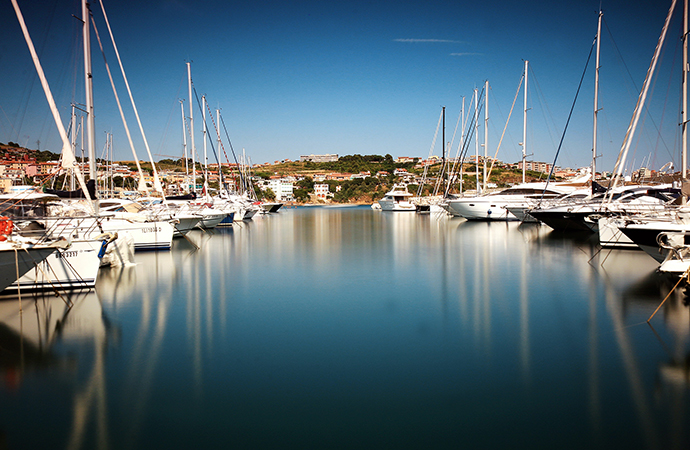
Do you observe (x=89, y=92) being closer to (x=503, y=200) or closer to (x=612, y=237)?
(x=612, y=237)

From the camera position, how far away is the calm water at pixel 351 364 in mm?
4562

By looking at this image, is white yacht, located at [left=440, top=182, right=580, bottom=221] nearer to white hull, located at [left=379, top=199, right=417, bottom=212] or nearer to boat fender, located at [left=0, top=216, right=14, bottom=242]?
white hull, located at [left=379, top=199, right=417, bottom=212]

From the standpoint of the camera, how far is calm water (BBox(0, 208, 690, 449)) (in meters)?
4.56

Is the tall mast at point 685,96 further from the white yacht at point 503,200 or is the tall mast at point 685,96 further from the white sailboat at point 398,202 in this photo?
the white sailboat at point 398,202

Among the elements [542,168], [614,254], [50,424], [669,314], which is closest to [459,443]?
[50,424]

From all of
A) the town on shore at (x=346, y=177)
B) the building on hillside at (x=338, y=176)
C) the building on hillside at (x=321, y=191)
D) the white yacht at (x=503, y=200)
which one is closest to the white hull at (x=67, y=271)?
the white yacht at (x=503, y=200)

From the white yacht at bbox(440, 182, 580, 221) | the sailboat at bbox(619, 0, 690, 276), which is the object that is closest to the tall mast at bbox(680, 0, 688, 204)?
the sailboat at bbox(619, 0, 690, 276)

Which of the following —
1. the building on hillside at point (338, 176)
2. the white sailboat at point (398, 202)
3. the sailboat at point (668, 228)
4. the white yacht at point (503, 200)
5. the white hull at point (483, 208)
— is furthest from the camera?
the building on hillside at point (338, 176)

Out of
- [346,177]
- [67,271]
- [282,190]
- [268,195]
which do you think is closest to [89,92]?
[67,271]

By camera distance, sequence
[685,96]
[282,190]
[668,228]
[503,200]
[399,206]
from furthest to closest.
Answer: [282,190], [399,206], [503,200], [685,96], [668,228]

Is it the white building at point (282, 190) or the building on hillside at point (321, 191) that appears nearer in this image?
the white building at point (282, 190)

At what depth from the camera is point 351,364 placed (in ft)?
20.6

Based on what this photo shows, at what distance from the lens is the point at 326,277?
12.9 m

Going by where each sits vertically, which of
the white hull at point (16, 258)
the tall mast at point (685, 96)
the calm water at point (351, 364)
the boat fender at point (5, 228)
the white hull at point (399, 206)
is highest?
the tall mast at point (685, 96)
